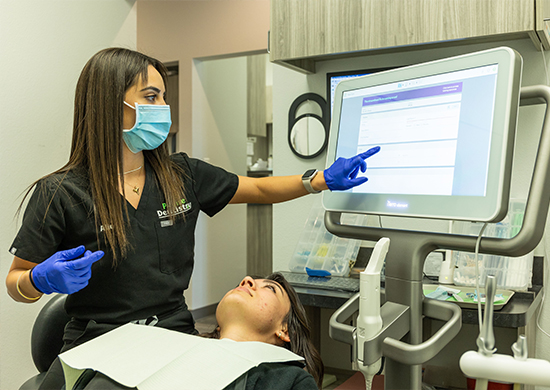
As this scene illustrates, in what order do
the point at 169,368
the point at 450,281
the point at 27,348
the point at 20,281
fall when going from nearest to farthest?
the point at 169,368, the point at 20,281, the point at 450,281, the point at 27,348

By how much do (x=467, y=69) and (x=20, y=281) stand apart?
1138 mm

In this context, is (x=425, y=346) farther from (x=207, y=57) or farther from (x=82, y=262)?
(x=207, y=57)

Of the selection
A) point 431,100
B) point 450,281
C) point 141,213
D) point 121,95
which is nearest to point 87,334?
point 141,213

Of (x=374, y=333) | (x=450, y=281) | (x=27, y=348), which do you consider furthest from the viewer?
(x=27, y=348)

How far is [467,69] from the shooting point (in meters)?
0.87

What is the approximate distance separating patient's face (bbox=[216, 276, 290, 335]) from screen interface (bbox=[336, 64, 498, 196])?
1.57 ft

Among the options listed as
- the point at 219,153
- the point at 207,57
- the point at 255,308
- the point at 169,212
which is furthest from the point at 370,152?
the point at 219,153

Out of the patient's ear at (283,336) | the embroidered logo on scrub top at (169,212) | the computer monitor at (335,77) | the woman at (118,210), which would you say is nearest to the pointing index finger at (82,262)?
the woman at (118,210)

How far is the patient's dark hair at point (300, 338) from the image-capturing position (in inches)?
51.8

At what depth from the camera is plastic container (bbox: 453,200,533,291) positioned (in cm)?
171

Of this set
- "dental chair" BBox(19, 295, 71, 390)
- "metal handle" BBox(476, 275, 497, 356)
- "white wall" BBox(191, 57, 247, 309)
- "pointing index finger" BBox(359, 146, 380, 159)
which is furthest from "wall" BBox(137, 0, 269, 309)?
"metal handle" BBox(476, 275, 497, 356)

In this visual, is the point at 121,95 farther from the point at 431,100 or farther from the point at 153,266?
the point at 431,100

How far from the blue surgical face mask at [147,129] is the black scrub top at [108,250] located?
122 millimetres

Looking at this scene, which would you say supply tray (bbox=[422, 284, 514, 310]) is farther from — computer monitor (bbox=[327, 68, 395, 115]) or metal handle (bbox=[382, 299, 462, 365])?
computer monitor (bbox=[327, 68, 395, 115])
